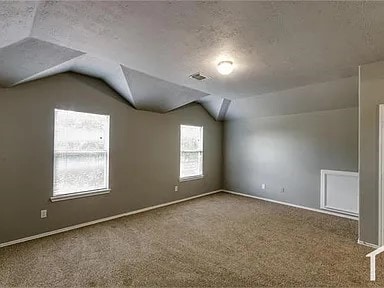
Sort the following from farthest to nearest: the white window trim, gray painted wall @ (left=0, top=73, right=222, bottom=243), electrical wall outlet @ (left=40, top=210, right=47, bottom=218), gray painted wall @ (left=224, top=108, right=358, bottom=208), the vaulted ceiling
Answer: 1. the white window trim
2. gray painted wall @ (left=224, top=108, right=358, bottom=208)
3. electrical wall outlet @ (left=40, top=210, right=47, bottom=218)
4. gray painted wall @ (left=0, top=73, right=222, bottom=243)
5. the vaulted ceiling

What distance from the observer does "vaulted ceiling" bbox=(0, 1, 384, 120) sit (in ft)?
6.22

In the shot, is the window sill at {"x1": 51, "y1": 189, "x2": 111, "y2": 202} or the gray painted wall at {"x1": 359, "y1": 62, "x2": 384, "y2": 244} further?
the window sill at {"x1": 51, "y1": 189, "x2": 111, "y2": 202}

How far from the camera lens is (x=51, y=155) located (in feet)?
11.9

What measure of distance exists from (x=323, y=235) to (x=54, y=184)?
166 inches

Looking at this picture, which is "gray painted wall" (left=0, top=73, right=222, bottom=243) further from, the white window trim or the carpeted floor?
the carpeted floor

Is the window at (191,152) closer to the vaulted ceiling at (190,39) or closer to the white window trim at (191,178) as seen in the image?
the white window trim at (191,178)

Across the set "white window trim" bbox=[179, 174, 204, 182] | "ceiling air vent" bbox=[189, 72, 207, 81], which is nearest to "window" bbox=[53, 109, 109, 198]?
"ceiling air vent" bbox=[189, 72, 207, 81]

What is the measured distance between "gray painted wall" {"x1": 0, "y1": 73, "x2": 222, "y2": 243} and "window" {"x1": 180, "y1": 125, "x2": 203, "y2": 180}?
23 cm

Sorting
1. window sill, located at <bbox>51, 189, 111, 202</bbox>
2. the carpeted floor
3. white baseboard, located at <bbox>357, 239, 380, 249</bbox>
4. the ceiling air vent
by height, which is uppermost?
the ceiling air vent

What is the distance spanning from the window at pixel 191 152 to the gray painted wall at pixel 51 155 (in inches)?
9.0

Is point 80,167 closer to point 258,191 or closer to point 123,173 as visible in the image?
point 123,173

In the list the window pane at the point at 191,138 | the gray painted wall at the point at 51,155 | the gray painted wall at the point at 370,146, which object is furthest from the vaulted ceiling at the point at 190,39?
the window pane at the point at 191,138

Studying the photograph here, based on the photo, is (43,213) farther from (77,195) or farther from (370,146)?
(370,146)

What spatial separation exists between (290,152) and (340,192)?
1.29 m
